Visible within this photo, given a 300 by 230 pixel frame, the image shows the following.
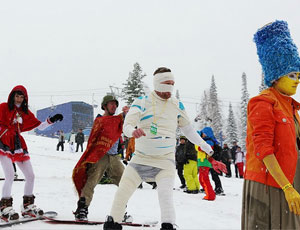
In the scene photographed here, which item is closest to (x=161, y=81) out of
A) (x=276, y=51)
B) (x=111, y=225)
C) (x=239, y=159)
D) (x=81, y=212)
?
(x=276, y=51)

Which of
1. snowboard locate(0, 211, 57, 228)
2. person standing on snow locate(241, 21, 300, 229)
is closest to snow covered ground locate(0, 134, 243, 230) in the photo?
snowboard locate(0, 211, 57, 228)

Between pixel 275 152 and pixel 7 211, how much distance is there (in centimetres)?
407

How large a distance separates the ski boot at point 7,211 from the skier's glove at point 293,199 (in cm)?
399

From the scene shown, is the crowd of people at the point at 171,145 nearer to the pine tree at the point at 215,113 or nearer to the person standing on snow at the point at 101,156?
the person standing on snow at the point at 101,156

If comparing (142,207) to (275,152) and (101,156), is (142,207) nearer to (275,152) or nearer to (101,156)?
(101,156)

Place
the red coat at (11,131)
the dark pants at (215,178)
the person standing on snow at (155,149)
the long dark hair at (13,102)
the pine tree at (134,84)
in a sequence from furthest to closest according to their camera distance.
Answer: the pine tree at (134,84) → the dark pants at (215,178) → the long dark hair at (13,102) → the red coat at (11,131) → the person standing on snow at (155,149)

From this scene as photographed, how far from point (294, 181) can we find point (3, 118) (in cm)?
437

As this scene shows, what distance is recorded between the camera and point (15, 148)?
521 centimetres

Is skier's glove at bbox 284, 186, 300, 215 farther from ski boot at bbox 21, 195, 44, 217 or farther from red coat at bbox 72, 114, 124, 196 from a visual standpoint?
ski boot at bbox 21, 195, 44, 217

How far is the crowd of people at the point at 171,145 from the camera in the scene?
2.49m

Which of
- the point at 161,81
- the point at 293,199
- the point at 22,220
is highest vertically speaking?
the point at 161,81

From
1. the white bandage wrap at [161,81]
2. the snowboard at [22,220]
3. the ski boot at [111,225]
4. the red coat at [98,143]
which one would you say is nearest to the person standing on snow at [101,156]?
the red coat at [98,143]

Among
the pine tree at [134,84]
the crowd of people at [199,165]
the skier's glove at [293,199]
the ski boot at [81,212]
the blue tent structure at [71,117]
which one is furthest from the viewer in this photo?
the blue tent structure at [71,117]

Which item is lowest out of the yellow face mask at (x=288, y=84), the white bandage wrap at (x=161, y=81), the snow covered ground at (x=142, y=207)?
the snow covered ground at (x=142, y=207)
